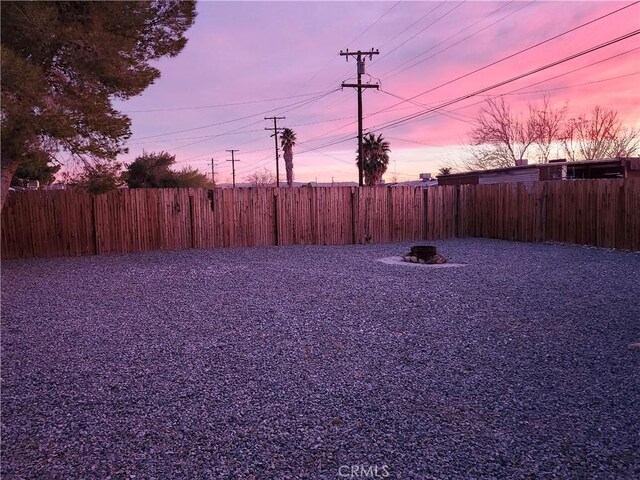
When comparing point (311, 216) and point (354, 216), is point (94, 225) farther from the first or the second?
point (354, 216)

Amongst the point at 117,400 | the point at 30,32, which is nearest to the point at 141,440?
the point at 117,400

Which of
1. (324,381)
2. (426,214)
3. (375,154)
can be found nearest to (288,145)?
(375,154)

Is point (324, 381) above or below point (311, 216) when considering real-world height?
below

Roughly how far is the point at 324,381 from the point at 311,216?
12389 mm

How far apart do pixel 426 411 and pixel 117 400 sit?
8.05 feet

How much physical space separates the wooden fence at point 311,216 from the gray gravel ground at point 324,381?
5611 millimetres

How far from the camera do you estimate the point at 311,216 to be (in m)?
16.3

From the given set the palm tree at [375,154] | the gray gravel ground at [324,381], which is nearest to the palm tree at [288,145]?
the palm tree at [375,154]

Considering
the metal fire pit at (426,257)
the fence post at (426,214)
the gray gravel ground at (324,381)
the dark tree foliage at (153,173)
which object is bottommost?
the gray gravel ground at (324,381)

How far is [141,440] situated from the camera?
313cm

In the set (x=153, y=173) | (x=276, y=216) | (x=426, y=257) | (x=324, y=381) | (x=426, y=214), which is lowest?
(x=324, y=381)

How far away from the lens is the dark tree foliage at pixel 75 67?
8.31 meters

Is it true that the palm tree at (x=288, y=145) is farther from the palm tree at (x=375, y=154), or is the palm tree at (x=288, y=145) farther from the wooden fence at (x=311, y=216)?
the wooden fence at (x=311, y=216)

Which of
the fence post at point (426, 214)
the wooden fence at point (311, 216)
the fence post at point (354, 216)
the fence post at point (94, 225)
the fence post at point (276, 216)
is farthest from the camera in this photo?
the fence post at point (426, 214)
